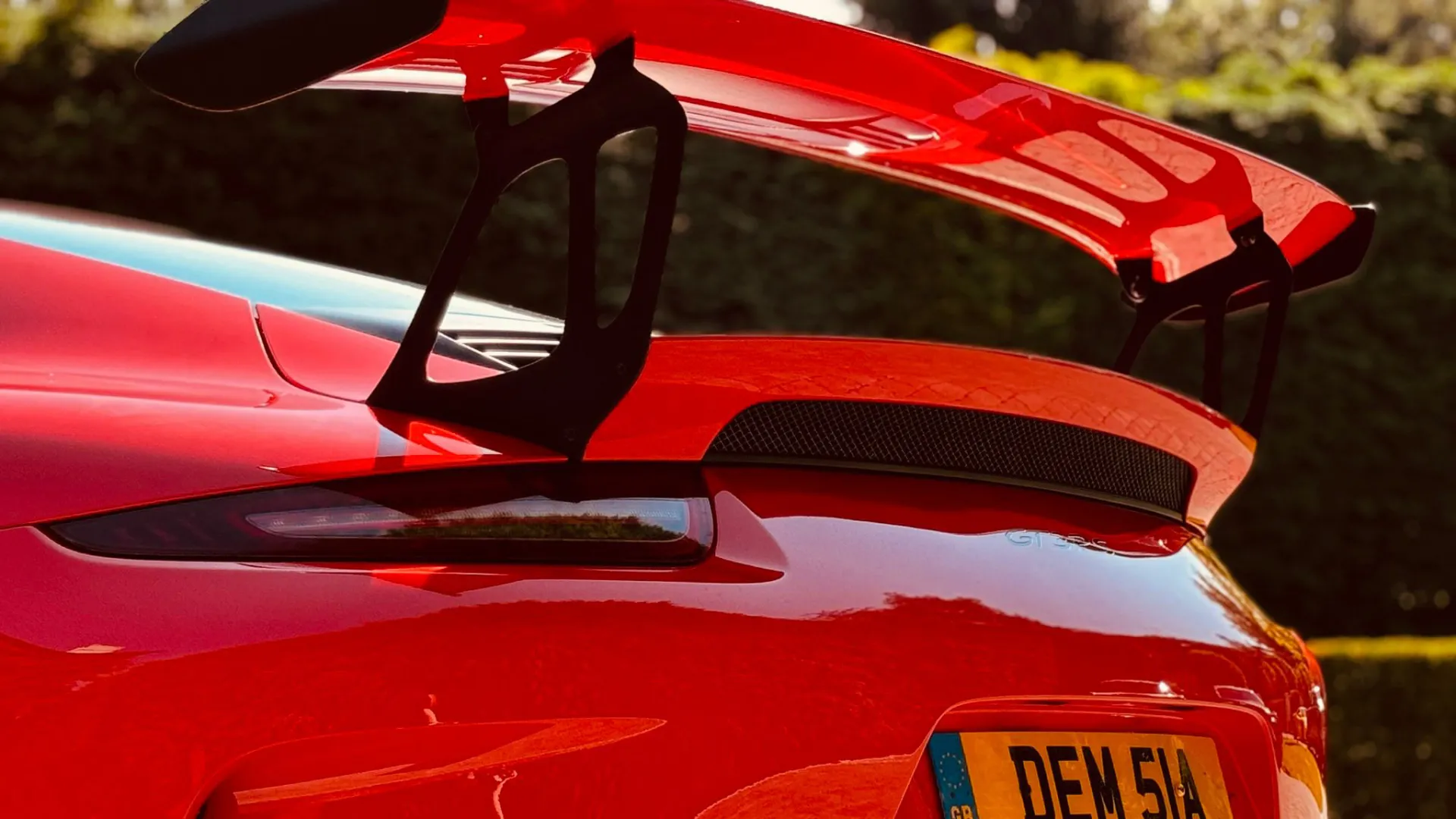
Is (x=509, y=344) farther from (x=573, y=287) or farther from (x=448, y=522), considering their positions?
(x=448, y=522)

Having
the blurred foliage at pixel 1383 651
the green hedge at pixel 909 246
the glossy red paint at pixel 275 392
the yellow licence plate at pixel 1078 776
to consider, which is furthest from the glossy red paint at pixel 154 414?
the green hedge at pixel 909 246

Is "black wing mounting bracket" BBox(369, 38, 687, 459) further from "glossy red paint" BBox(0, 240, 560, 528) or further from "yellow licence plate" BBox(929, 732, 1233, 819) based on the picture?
"yellow licence plate" BBox(929, 732, 1233, 819)

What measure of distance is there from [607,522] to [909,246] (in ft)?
23.3

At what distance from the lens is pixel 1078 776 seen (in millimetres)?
1489

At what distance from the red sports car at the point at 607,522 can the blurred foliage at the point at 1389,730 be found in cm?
477

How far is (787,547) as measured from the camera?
1381 millimetres

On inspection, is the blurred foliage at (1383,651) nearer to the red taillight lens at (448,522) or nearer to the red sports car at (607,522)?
the red sports car at (607,522)

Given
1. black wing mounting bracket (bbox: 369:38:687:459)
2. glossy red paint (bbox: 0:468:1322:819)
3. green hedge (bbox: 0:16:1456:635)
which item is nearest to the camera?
glossy red paint (bbox: 0:468:1322:819)

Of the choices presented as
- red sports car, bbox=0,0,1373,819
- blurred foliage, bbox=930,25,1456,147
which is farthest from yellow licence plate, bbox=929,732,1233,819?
blurred foliage, bbox=930,25,1456,147

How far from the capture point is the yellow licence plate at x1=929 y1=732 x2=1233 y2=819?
1394mm

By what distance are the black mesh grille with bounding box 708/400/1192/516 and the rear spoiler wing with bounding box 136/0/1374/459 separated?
0.17 metres

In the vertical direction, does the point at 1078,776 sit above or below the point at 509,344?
below

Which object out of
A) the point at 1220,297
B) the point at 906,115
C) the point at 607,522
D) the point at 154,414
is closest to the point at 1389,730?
the point at 1220,297

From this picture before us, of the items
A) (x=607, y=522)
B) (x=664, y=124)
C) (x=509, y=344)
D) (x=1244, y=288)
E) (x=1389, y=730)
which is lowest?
(x=1389, y=730)
